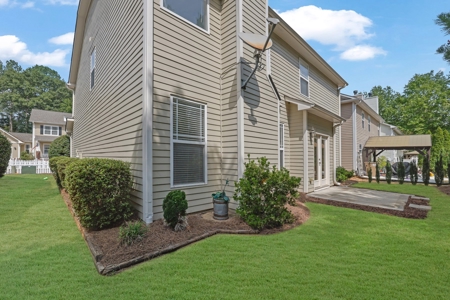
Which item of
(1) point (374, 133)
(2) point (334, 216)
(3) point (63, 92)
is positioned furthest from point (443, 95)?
(3) point (63, 92)

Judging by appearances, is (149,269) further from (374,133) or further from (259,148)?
(374,133)

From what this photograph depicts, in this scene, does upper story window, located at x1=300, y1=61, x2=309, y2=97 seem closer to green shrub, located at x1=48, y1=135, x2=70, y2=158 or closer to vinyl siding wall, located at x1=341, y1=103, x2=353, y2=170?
vinyl siding wall, located at x1=341, y1=103, x2=353, y2=170

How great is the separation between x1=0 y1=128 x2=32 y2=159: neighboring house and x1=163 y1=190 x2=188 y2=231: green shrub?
3324 centimetres

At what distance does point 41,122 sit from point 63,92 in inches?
904

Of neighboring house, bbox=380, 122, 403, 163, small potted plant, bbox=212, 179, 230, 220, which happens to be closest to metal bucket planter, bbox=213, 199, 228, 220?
small potted plant, bbox=212, 179, 230, 220

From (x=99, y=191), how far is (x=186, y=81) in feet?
9.29

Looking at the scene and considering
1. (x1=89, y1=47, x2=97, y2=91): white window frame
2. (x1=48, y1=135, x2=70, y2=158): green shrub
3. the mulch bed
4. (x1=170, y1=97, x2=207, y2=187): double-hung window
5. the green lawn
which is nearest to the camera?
the green lawn

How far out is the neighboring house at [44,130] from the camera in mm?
26203

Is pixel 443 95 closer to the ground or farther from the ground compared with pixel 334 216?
farther from the ground

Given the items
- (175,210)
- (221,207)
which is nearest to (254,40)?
(221,207)

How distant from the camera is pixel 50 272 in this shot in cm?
280

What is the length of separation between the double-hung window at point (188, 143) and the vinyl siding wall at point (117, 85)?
2.26 feet

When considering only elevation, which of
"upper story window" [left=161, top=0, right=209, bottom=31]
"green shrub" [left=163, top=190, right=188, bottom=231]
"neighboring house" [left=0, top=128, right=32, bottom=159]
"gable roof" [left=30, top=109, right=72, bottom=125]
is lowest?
"green shrub" [left=163, top=190, right=188, bottom=231]

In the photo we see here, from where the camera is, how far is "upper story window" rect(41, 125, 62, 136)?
27.6m
